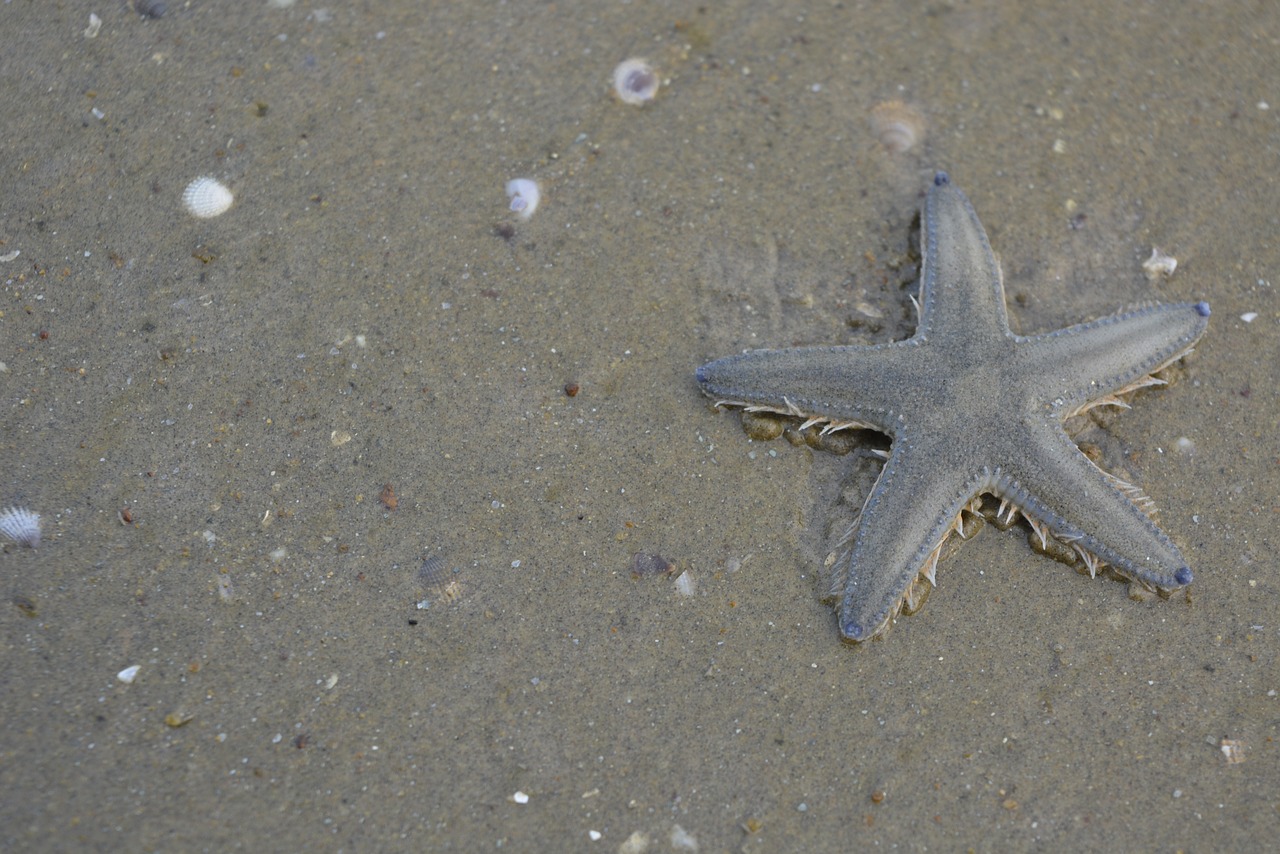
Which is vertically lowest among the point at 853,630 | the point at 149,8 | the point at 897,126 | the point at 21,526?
the point at 853,630

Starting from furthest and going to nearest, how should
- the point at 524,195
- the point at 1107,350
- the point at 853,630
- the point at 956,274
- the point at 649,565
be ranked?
the point at 524,195
the point at 956,274
the point at 1107,350
the point at 649,565
the point at 853,630

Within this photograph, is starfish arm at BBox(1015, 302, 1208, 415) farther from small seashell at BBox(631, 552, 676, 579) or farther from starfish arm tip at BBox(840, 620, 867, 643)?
small seashell at BBox(631, 552, 676, 579)

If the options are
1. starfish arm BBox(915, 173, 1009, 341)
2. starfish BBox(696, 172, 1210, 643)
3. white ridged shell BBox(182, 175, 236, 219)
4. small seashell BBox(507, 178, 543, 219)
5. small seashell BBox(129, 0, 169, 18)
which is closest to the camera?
starfish BBox(696, 172, 1210, 643)

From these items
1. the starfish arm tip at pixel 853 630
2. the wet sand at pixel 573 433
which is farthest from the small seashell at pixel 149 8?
the starfish arm tip at pixel 853 630

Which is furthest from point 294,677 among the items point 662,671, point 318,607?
point 662,671

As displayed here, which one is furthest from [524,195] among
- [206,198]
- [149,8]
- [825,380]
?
[149,8]

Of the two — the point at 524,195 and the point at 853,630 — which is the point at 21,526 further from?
the point at 853,630

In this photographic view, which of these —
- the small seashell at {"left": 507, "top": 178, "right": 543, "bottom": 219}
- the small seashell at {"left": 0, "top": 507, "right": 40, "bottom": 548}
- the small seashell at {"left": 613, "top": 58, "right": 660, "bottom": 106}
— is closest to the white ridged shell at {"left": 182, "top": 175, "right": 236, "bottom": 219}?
the small seashell at {"left": 507, "top": 178, "right": 543, "bottom": 219}
